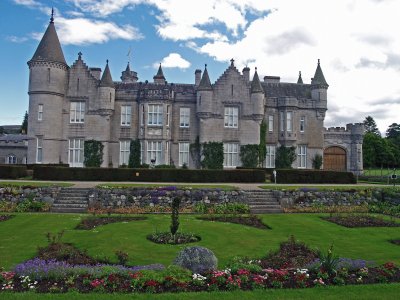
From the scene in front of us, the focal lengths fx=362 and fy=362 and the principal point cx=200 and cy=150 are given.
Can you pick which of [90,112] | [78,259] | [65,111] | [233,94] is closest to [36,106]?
[65,111]

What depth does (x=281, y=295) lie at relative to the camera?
26.6ft

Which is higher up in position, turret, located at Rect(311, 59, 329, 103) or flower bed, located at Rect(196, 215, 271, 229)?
turret, located at Rect(311, 59, 329, 103)

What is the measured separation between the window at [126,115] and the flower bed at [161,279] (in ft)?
109

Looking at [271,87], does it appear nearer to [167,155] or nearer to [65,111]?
[167,155]

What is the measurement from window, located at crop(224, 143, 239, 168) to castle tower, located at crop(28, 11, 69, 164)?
62.0 feet

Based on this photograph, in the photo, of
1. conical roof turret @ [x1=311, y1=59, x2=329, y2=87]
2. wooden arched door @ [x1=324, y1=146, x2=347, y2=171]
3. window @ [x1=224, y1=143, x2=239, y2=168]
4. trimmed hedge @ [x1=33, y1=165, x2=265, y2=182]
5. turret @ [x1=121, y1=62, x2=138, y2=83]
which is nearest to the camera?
trimmed hedge @ [x1=33, y1=165, x2=265, y2=182]

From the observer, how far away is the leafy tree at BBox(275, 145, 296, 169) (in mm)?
43062

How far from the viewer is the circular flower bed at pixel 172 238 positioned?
13.5 metres

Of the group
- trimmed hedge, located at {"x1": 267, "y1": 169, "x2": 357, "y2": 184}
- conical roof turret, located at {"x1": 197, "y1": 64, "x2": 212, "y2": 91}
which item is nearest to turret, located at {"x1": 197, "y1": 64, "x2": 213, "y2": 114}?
conical roof turret, located at {"x1": 197, "y1": 64, "x2": 212, "y2": 91}

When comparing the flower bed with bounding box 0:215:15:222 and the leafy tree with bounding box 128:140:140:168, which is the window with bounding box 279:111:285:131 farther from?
the flower bed with bounding box 0:215:15:222

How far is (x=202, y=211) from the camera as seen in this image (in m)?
21.7

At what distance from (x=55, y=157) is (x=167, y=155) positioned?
12.2 metres

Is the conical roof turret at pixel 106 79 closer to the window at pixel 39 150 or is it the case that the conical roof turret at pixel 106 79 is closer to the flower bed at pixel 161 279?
Answer: the window at pixel 39 150

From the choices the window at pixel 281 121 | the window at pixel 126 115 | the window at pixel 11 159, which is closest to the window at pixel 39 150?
the window at pixel 126 115
